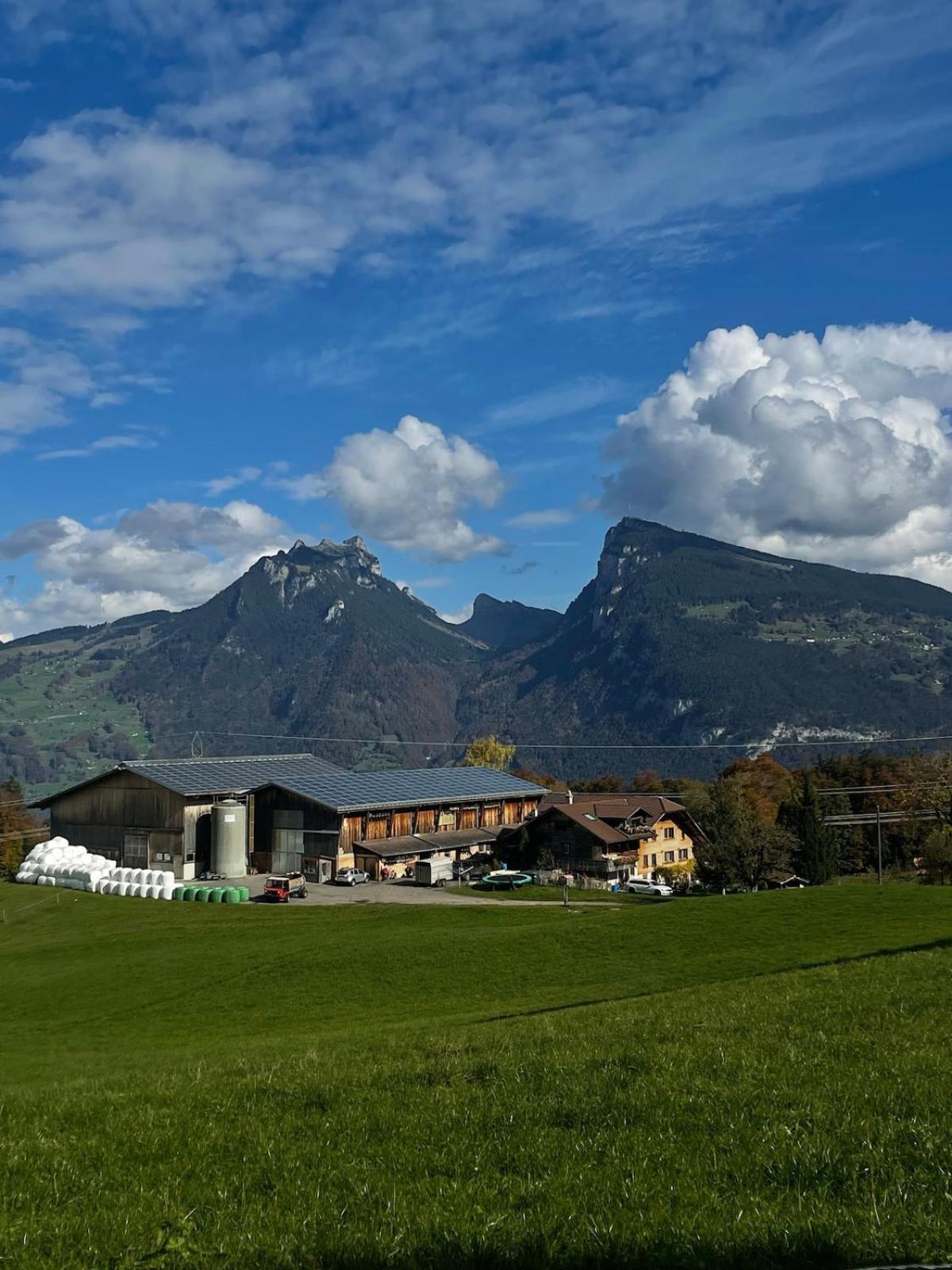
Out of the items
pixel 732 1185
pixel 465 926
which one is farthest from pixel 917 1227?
pixel 465 926

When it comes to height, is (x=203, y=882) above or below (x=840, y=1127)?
below

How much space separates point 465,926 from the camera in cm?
5456

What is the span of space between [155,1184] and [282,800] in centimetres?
9093

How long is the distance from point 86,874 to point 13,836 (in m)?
33.3

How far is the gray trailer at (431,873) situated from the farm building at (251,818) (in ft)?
22.8

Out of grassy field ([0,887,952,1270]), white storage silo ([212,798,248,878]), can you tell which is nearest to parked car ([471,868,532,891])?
white storage silo ([212,798,248,878])

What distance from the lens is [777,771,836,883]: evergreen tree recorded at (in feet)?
282

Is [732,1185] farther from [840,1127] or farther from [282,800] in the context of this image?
[282,800]

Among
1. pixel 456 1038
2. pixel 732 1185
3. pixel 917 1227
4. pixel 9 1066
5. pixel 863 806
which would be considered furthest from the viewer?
pixel 863 806

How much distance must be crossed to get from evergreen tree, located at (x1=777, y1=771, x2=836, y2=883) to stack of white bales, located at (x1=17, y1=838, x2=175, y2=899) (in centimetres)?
5650

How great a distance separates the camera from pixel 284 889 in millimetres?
80250

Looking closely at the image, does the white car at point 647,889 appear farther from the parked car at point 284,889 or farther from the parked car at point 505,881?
the parked car at point 284,889

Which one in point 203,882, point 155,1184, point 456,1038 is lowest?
point 203,882

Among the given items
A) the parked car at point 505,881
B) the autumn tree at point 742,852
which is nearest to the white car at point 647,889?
the autumn tree at point 742,852
